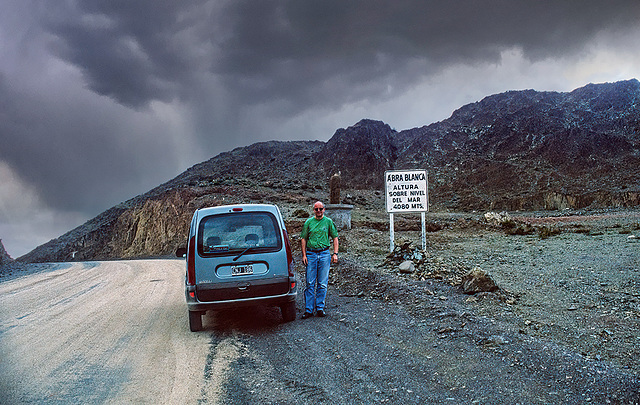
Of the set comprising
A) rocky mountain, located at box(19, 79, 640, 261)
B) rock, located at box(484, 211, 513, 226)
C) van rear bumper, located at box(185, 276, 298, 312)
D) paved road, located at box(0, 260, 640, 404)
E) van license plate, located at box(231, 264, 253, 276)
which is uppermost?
rocky mountain, located at box(19, 79, 640, 261)

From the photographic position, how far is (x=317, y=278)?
25.9ft

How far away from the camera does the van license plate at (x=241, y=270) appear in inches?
273

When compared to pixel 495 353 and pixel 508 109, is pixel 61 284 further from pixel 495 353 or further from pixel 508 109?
pixel 508 109

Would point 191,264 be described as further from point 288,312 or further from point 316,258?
point 316,258

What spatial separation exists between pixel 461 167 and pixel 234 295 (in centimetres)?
6606

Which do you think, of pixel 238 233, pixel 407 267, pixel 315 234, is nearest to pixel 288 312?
pixel 315 234

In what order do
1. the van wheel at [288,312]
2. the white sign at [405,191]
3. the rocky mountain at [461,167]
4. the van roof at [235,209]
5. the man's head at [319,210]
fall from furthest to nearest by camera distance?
1. the rocky mountain at [461,167]
2. the white sign at [405,191]
3. the man's head at [319,210]
4. the van wheel at [288,312]
5. the van roof at [235,209]

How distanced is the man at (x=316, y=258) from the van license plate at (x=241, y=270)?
1123 millimetres

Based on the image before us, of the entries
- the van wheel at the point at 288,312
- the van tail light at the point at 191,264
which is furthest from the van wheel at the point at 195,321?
the van wheel at the point at 288,312

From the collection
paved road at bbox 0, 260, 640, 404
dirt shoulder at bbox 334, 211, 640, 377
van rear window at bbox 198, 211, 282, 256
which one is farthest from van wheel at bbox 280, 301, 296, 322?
dirt shoulder at bbox 334, 211, 640, 377

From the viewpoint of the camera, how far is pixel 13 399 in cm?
450

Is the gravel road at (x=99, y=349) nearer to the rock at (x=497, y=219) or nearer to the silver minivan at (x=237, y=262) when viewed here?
the silver minivan at (x=237, y=262)

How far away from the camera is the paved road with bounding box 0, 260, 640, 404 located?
4.36 m

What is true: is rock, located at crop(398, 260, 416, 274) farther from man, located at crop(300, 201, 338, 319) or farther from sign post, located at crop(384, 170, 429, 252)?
man, located at crop(300, 201, 338, 319)
